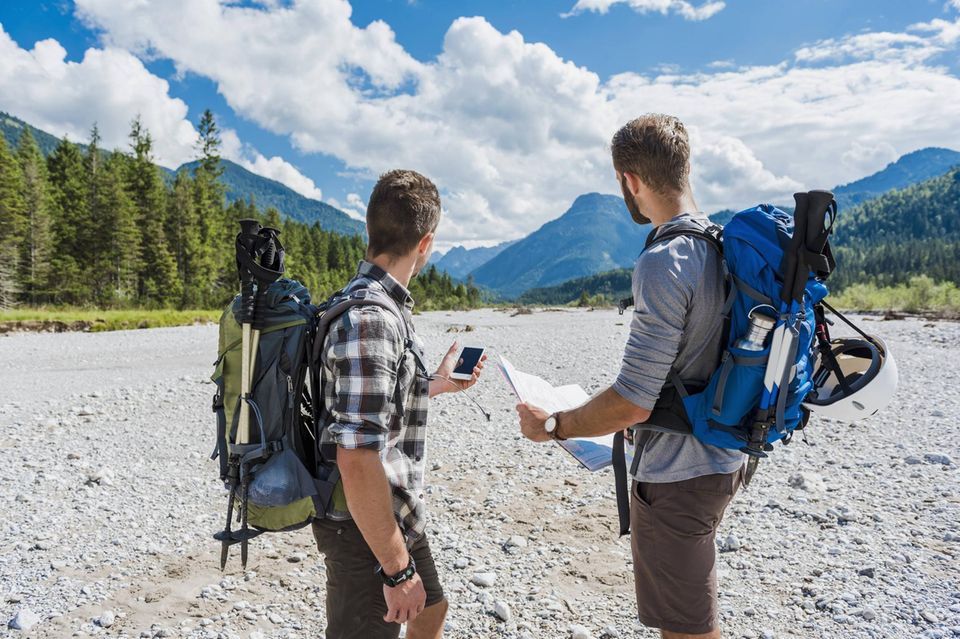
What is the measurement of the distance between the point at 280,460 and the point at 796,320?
190cm

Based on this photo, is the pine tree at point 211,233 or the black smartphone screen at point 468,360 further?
the pine tree at point 211,233

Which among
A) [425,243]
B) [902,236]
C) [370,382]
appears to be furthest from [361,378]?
[902,236]

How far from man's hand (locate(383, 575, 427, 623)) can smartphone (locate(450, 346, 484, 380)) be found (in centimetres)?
103

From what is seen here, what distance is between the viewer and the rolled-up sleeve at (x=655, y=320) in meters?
2.04

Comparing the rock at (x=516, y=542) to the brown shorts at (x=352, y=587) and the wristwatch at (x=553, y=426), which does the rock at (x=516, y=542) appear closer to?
the wristwatch at (x=553, y=426)

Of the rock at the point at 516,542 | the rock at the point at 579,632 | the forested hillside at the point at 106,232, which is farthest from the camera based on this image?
the forested hillside at the point at 106,232

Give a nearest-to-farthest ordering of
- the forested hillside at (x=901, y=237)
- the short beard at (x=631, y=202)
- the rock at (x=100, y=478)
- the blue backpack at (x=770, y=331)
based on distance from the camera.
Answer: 1. the blue backpack at (x=770, y=331)
2. the short beard at (x=631, y=202)
3. the rock at (x=100, y=478)
4. the forested hillside at (x=901, y=237)

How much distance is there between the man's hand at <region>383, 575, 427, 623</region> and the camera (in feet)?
6.66

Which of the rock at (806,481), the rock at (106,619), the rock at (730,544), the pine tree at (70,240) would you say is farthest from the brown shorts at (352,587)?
the pine tree at (70,240)

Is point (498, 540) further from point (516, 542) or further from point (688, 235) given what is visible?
point (688, 235)

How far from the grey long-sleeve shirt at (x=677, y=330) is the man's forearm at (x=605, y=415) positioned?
0.04m

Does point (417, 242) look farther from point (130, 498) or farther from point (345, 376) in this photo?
point (130, 498)

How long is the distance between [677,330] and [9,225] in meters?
50.2

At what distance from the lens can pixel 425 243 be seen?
233 centimetres
